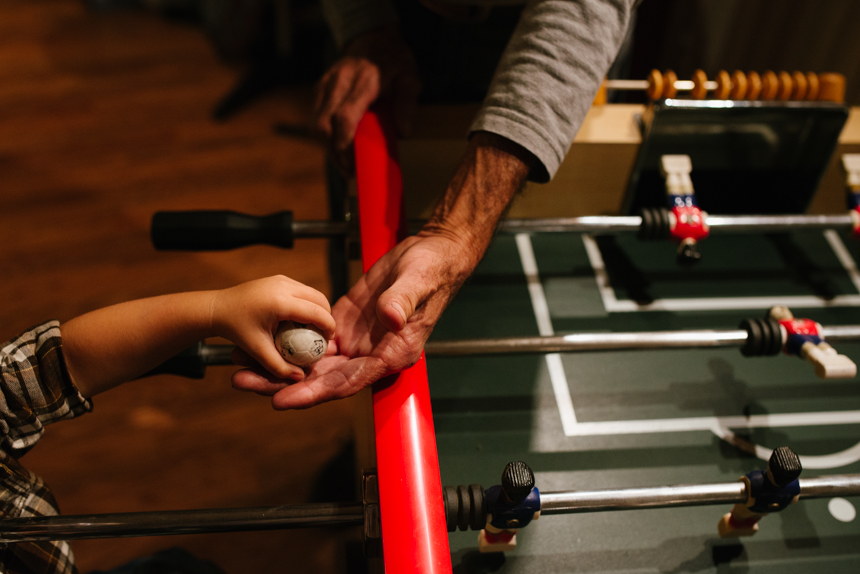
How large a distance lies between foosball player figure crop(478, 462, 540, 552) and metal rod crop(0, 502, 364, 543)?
13 cm

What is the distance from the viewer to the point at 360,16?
98 cm

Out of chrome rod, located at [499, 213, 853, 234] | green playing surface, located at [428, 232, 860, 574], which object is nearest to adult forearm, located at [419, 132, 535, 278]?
chrome rod, located at [499, 213, 853, 234]

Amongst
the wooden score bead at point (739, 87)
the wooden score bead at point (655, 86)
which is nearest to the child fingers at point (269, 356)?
the wooden score bead at point (655, 86)

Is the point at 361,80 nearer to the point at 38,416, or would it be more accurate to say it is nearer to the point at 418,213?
the point at 418,213

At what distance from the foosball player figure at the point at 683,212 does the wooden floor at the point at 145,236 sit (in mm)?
816

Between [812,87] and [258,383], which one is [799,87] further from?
[258,383]

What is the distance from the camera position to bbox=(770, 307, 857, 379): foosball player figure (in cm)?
71

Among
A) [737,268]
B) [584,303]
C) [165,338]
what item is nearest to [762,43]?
[737,268]

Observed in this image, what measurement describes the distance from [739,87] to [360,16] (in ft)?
2.12

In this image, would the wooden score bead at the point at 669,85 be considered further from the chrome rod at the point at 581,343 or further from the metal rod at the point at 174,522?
the metal rod at the point at 174,522

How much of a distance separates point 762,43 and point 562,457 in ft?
5.61

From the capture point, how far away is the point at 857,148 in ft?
3.16

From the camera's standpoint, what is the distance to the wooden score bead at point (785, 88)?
969 mm

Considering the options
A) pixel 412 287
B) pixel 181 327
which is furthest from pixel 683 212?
pixel 181 327
